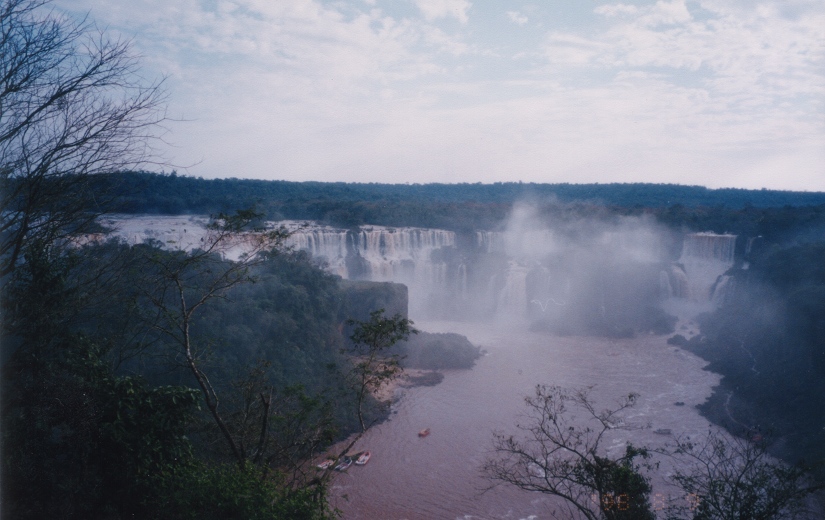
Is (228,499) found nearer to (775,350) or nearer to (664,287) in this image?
(775,350)

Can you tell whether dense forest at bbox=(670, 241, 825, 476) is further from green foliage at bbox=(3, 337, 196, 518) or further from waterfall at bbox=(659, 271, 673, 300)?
green foliage at bbox=(3, 337, 196, 518)

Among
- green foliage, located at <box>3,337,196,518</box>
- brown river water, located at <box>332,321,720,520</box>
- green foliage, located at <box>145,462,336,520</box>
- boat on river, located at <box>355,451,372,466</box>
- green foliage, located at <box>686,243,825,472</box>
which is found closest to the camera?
green foliage, located at <box>145,462,336,520</box>

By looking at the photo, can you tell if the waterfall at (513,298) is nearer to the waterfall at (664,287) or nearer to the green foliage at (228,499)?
the waterfall at (664,287)

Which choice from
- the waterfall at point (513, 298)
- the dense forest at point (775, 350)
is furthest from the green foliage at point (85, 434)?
the waterfall at point (513, 298)

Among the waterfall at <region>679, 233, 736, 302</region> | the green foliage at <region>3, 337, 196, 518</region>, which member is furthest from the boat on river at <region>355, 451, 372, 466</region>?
the waterfall at <region>679, 233, 736, 302</region>

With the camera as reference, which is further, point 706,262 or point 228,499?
point 706,262

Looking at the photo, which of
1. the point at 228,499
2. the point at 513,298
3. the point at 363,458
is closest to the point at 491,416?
the point at 363,458
